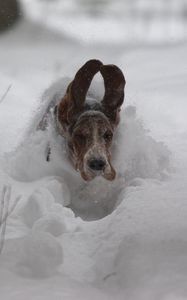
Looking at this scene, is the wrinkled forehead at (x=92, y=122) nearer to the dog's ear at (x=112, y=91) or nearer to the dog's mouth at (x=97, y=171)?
the dog's ear at (x=112, y=91)

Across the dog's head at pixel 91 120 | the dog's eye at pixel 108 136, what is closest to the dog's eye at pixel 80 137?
the dog's head at pixel 91 120

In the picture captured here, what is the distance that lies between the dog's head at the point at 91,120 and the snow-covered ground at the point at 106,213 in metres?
0.20

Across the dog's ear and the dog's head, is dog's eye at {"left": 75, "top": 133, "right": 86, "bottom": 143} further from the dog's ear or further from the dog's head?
the dog's ear

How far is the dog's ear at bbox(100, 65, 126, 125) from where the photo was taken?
4.68 meters

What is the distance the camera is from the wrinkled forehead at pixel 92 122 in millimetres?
4566

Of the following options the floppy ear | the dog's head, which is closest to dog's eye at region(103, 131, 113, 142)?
the dog's head

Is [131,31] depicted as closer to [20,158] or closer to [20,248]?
[20,158]

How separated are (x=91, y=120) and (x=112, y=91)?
36cm

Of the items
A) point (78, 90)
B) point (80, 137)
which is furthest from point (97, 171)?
point (78, 90)

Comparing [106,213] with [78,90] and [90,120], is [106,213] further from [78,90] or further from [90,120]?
[78,90]

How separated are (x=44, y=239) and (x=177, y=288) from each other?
726 millimetres

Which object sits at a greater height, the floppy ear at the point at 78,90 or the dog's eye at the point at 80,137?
the floppy ear at the point at 78,90

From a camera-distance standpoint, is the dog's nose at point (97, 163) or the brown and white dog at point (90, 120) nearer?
the dog's nose at point (97, 163)

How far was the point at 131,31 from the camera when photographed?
12094 millimetres
